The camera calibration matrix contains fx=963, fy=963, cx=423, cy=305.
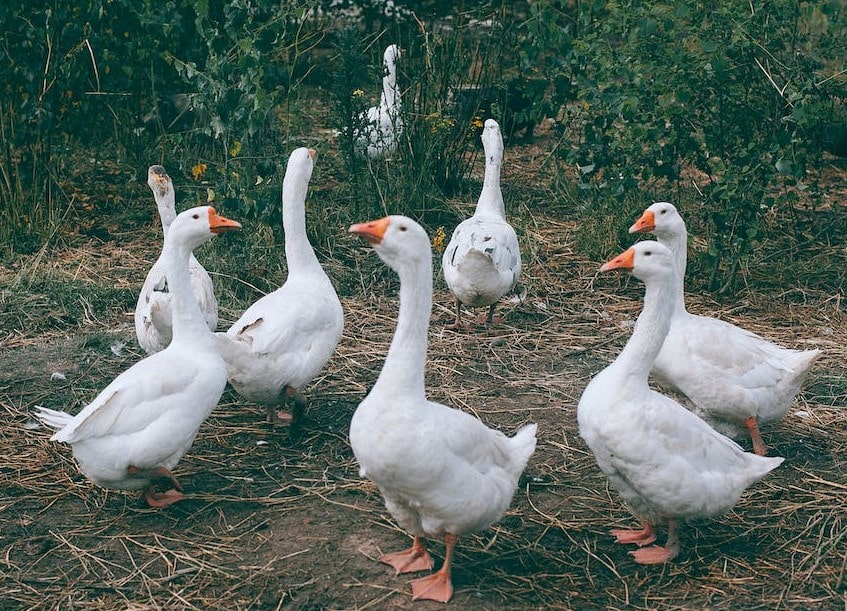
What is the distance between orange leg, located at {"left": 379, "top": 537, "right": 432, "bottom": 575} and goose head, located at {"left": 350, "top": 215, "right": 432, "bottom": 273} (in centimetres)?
123

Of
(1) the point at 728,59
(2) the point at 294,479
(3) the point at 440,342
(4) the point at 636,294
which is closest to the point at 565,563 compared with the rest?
(2) the point at 294,479

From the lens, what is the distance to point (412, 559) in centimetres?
417

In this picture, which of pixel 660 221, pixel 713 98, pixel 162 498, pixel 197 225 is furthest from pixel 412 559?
pixel 713 98

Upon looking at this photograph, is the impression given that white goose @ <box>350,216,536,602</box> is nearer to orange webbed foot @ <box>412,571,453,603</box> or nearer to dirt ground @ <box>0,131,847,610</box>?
orange webbed foot @ <box>412,571,453,603</box>

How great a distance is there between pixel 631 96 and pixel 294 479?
3.80 m

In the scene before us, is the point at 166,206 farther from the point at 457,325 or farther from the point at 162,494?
the point at 457,325

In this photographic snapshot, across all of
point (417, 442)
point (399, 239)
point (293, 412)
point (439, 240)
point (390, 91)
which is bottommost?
point (293, 412)

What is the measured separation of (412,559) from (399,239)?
1.40 metres

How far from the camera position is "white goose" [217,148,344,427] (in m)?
5.07

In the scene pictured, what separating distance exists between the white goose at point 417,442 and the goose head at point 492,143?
150 inches

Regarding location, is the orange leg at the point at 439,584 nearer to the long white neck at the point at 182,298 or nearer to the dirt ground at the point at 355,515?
the dirt ground at the point at 355,515

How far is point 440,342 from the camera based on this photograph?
6691mm

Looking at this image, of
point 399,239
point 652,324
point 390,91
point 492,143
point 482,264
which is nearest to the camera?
point 399,239

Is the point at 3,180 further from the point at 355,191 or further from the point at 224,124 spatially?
the point at 355,191
